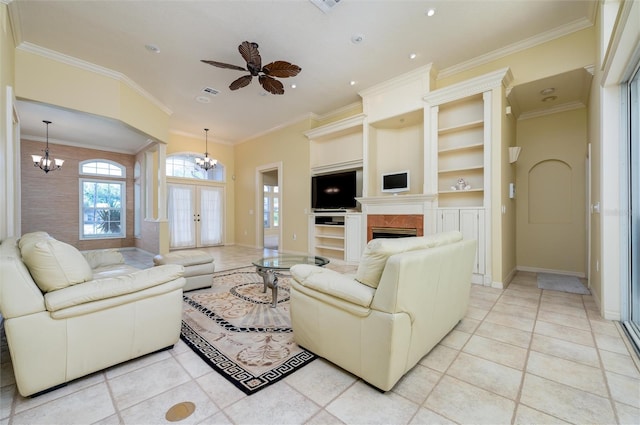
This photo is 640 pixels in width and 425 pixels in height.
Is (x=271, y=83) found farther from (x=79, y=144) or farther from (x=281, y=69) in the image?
(x=79, y=144)

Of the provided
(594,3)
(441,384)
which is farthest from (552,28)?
(441,384)

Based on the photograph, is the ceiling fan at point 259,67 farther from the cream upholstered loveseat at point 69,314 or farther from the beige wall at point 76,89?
the cream upholstered loveseat at point 69,314

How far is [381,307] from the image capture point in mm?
1450

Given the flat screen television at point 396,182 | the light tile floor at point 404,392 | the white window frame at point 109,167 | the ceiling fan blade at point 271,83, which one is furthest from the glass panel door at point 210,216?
the light tile floor at point 404,392

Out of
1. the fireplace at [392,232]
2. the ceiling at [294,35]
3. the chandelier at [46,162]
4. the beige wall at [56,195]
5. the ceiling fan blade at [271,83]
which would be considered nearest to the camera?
the ceiling at [294,35]

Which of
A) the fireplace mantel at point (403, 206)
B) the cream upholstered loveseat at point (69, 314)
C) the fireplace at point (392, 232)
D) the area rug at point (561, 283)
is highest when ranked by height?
the fireplace mantel at point (403, 206)

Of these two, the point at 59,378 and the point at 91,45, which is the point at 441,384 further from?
the point at 91,45

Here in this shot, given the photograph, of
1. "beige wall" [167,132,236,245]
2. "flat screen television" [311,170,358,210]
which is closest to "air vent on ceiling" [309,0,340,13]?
"flat screen television" [311,170,358,210]

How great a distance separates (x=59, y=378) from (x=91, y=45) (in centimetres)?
421

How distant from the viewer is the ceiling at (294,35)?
2967 mm

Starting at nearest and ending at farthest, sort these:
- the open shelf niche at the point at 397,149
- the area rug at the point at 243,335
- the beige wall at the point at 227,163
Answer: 1. the area rug at the point at 243,335
2. the open shelf niche at the point at 397,149
3. the beige wall at the point at 227,163

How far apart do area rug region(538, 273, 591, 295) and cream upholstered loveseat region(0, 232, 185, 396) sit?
479cm

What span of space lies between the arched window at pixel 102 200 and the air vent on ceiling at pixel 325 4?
7.90 meters

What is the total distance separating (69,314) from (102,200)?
7943 mm
